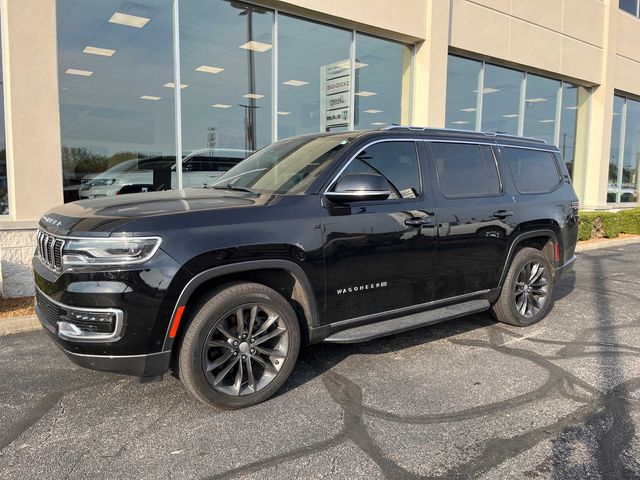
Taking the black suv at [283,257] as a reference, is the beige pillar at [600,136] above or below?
above

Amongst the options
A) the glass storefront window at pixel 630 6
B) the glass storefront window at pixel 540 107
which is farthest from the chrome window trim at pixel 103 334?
the glass storefront window at pixel 630 6

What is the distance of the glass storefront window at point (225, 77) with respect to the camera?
8.52 m

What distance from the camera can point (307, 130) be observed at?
34.1ft

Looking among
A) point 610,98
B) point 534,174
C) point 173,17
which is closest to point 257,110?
point 173,17

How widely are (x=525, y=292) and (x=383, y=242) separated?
88.8 inches

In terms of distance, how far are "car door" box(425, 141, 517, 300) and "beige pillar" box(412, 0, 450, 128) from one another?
6.24 m

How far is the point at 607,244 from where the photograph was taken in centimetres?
1195

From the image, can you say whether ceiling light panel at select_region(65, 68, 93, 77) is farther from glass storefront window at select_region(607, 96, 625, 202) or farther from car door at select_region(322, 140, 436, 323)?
glass storefront window at select_region(607, 96, 625, 202)

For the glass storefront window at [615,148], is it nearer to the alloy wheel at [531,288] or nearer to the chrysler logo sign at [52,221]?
the alloy wheel at [531,288]

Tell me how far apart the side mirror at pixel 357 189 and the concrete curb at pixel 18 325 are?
3.61m

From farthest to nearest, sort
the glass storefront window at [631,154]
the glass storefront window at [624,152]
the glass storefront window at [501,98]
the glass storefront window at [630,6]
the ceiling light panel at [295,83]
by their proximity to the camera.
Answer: the glass storefront window at [631,154]
the glass storefront window at [624,152]
the glass storefront window at [630,6]
the glass storefront window at [501,98]
the ceiling light panel at [295,83]

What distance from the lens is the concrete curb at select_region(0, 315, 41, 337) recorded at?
509 cm

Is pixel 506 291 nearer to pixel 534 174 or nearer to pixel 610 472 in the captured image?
pixel 534 174

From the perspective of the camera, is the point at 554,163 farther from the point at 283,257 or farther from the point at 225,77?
the point at 225,77
